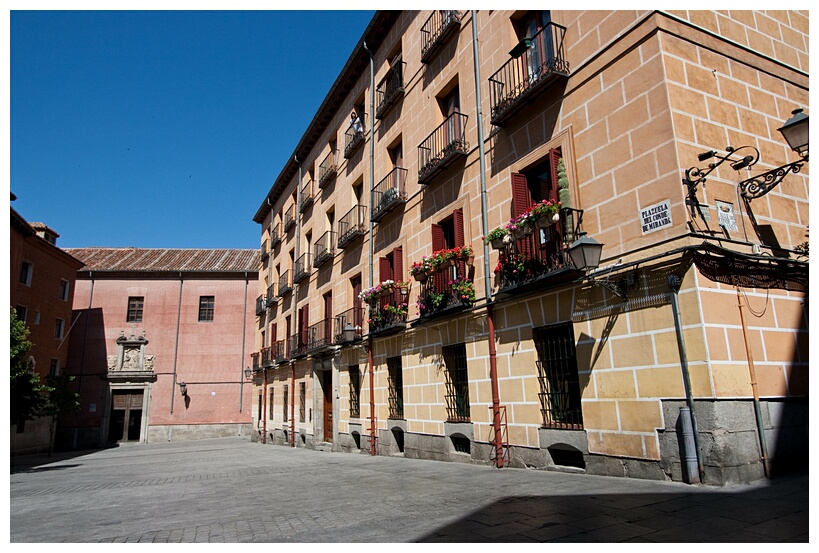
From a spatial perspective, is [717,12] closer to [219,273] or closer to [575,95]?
[575,95]

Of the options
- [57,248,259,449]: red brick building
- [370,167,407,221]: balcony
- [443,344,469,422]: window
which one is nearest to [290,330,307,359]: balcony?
[370,167,407,221]: balcony

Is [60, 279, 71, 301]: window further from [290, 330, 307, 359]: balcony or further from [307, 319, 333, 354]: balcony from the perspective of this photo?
[307, 319, 333, 354]: balcony

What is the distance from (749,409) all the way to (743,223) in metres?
2.59

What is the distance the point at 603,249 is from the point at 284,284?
19.1 m

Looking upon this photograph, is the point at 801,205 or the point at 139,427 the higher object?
the point at 801,205

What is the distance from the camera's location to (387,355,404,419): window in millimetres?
14234

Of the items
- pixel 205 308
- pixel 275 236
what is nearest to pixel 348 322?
pixel 275 236

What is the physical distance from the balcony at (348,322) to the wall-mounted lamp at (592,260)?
9192 millimetres

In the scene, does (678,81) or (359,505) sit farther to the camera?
(678,81)

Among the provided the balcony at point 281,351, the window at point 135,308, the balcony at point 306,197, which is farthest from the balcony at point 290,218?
the window at point 135,308

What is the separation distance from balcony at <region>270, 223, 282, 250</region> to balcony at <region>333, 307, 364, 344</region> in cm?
1069

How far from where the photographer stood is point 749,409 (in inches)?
267

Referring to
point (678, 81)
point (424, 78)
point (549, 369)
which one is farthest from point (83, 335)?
point (678, 81)

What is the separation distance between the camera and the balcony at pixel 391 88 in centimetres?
1558
